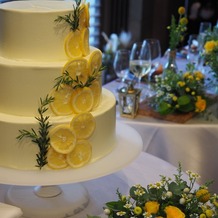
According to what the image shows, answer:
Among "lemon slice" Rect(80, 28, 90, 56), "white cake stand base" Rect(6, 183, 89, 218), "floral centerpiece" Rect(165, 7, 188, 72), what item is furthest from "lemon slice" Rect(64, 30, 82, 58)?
"floral centerpiece" Rect(165, 7, 188, 72)

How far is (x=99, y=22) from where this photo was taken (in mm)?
4766

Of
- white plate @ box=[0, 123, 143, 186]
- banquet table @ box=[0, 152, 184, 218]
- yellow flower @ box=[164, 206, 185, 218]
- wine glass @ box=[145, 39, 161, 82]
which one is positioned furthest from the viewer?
wine glass @ box=[145, 39, 161, 82]

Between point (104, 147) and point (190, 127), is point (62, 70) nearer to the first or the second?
point (104, 147)

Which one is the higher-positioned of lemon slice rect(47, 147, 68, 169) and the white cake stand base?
lemon slice rect(47, 147, 68, 169)

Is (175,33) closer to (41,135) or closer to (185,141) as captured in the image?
(185,141)

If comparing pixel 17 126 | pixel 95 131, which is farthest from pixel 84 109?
pixel 17 126

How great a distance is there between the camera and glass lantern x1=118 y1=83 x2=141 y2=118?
2051mm

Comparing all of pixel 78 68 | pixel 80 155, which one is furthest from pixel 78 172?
pixel 78 68

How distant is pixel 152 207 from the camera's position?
0.97m

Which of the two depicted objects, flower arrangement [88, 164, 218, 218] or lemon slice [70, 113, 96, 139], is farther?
lemon slice [70, 113, 96, 139]

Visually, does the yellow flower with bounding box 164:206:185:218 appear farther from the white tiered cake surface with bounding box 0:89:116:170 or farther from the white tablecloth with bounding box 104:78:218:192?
the white tablecloth with bounding box 104:78:218:192

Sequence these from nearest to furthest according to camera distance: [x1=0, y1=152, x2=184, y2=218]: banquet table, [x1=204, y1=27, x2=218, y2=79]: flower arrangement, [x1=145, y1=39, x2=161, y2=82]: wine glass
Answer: [x1=0, y1=152, x2=184, y2=218]: banquet table
[x1=204, y1=27, x2=218, y2=79]: flower arrangement
[x1=145, y1=39, x2=161, y2=82]: wine glass

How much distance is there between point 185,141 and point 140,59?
0.49 meters

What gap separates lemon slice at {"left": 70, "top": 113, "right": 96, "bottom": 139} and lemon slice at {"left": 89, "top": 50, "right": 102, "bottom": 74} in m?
0.14
